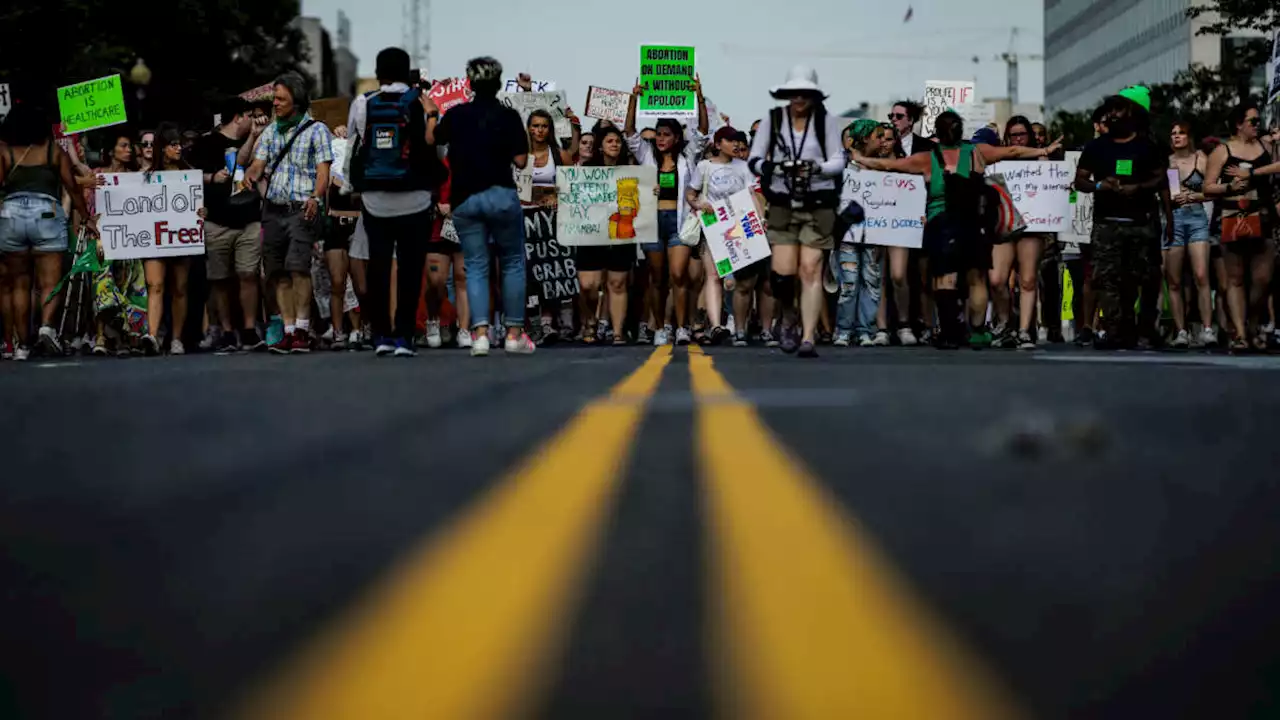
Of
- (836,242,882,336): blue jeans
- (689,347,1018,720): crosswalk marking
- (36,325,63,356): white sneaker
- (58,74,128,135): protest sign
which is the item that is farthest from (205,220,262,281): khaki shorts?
(689,347,1018,720): crosswalk marking

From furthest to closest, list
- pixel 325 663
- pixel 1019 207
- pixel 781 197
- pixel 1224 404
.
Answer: pixel 1019 207, pixel 781 197, pixel 1224 404, pixel 325 663

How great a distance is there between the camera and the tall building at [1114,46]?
120 meters

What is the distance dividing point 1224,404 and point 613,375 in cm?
352

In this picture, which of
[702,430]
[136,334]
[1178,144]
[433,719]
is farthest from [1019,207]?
[433,719]

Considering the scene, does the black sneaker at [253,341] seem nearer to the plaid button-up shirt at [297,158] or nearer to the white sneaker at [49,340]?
the plaid button-up shirt at [297,158]

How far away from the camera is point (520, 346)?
12.8 meters

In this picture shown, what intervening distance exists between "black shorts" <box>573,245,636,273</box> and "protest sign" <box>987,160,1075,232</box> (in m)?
3.71

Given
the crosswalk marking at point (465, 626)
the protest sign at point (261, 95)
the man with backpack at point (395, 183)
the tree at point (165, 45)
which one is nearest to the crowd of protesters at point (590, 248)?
the man with backpack at point (395, 183)

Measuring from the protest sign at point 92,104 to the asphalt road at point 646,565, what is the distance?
1347cm

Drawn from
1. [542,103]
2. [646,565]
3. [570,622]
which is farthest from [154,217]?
[570,622]

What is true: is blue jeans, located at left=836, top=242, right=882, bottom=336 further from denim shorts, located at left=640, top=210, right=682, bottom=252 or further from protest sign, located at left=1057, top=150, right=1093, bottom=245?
protest sign, located at left=1057, top=150, right=1093, bottom=245

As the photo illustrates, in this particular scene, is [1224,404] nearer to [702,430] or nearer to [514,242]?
[702,430]

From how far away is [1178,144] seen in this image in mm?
16531

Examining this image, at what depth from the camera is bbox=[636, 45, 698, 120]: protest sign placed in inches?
803
